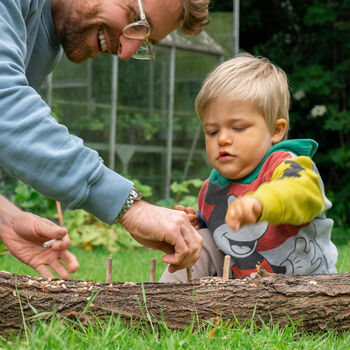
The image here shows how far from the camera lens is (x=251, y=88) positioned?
2.94m

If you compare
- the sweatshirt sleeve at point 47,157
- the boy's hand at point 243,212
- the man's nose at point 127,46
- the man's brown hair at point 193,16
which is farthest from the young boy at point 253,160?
the sweatshirt sleeve at point 47,157

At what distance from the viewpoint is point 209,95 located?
297 cm

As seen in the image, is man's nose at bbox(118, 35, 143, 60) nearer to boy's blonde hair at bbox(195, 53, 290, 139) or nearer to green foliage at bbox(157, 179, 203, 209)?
boy's blonde hair at bbox(195, 53, 290, 139)

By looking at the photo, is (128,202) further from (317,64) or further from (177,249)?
(317,64)

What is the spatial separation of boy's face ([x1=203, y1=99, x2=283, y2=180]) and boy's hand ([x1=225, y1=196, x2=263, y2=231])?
32.0 inches

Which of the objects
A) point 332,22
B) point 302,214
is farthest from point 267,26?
point 302,214

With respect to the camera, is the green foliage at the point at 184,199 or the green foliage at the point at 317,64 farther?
the green foliage at the point at 317,64

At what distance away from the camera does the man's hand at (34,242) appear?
7.37 feet

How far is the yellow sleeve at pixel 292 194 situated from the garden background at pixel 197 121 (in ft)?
8.07

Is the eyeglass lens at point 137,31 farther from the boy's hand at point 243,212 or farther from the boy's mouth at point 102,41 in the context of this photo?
the boy's hand at point 243,212

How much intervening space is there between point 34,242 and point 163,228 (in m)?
0.69

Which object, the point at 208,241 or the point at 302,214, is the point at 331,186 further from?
the point at 302,214

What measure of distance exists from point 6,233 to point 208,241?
3.76 feet

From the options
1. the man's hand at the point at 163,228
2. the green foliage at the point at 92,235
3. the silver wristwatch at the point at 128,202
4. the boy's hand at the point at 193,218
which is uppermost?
the silver wristwatch at the point at 128,202
